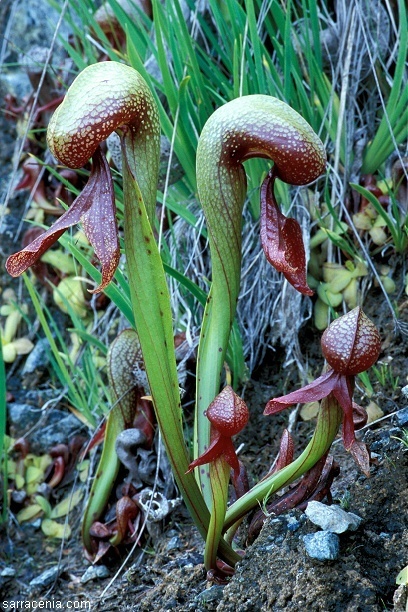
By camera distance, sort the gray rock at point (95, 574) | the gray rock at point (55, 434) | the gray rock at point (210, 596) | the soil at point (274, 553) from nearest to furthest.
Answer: the soil at point (274, 553) → the gray rock at point (210, 596) → the gray rock at point (95, 574) → the gray rock at point (55, 434)

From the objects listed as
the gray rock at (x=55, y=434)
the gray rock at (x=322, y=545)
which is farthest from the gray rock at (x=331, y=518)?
the gray rock at (x=55, y=434)

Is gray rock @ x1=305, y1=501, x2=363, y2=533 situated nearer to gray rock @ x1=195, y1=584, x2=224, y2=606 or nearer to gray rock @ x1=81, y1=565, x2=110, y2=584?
gray rock @ x1=195, y1=584, x2=224, y2=606

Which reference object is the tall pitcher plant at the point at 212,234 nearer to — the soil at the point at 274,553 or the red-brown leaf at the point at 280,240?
the red-brown leaf at the point at 280,240

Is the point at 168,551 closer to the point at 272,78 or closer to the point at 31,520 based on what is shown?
the point at 31,520

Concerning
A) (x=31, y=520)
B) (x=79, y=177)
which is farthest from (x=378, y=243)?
(x=31, y=520)

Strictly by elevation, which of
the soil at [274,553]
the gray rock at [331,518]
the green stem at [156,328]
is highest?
the green stem at [156,328]

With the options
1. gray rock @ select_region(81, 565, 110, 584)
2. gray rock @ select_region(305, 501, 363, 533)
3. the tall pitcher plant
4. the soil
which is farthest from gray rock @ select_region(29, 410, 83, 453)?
gray rock @ select_region(305, 501, 363, 533)
